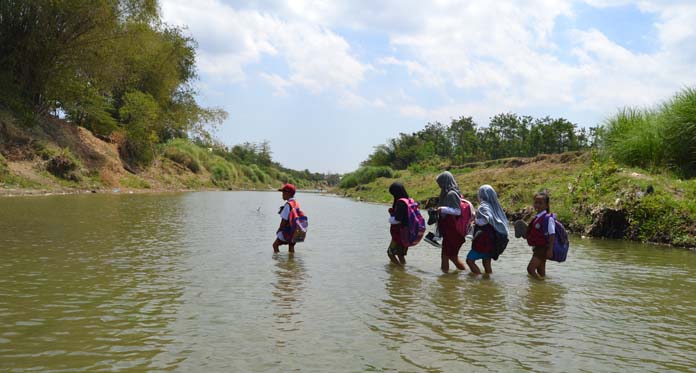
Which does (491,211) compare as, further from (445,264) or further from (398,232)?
(398,232)

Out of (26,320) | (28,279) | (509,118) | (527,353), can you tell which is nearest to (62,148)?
(28,279)

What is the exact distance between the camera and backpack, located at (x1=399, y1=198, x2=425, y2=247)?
28.9 ft

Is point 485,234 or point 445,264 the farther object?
point 445,264

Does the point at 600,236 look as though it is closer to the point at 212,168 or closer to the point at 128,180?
the point at 128,180

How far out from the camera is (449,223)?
840 centimetres

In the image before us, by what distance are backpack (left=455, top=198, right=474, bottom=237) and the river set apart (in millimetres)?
699

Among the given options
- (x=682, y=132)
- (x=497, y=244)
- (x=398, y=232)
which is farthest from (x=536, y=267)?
(x=682, y=132)

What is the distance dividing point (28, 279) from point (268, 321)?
3318 millimetres

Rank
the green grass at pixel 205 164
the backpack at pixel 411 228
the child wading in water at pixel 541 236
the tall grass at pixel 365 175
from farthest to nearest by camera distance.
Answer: the tall grass at pixel 365 175 < the green grass at pixel 205 164 < the backpack at pixel 411 228 < the child wading in water at pixel 541 236

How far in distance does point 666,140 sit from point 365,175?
40912 mm

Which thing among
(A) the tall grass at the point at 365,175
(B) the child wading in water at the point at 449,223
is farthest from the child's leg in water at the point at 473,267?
(A) the tall grass at the point at 365,175

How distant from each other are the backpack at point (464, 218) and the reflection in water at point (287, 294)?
8.21 ft

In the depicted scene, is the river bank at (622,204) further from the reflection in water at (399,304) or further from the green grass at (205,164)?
the green grass at (205,164)

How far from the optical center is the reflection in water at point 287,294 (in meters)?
4.84
